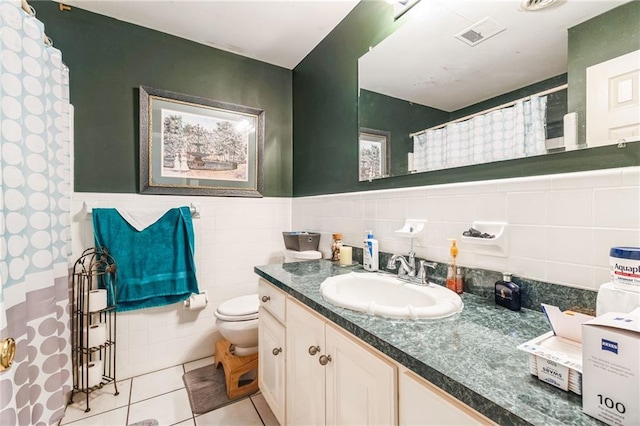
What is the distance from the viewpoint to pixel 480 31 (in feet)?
3.48

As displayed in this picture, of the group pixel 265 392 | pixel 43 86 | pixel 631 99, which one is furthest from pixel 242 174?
pixel 631 99

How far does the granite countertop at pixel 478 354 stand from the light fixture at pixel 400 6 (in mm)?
1359

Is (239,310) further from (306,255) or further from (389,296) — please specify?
(389,296)

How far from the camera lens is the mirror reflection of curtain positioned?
0.90 metres

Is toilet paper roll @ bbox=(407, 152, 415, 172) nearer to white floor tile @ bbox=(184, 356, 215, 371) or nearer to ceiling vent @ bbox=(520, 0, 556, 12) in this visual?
ceiling vent @ bbox=(520, 0, 556, 12)

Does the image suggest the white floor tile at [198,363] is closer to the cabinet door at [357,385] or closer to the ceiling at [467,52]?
the cabinet door at [357,385]

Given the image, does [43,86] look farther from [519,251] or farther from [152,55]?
[519,251]

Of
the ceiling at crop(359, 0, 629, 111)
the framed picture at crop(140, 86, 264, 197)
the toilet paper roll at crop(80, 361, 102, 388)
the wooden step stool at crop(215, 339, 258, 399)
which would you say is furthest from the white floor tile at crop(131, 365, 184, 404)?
the ceiling at crop(359, 0, 629, 111)

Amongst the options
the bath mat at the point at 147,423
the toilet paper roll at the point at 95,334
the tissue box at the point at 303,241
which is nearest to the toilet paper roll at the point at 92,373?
the toilet paper roll at the point at 95,334

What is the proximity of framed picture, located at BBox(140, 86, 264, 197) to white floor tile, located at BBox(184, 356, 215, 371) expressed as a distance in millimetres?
1246

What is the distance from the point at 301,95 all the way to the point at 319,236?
124 cm

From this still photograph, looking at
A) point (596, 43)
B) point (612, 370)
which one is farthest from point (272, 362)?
point (596, 43)

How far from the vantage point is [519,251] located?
91 centimetres

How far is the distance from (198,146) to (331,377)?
5.94ft
